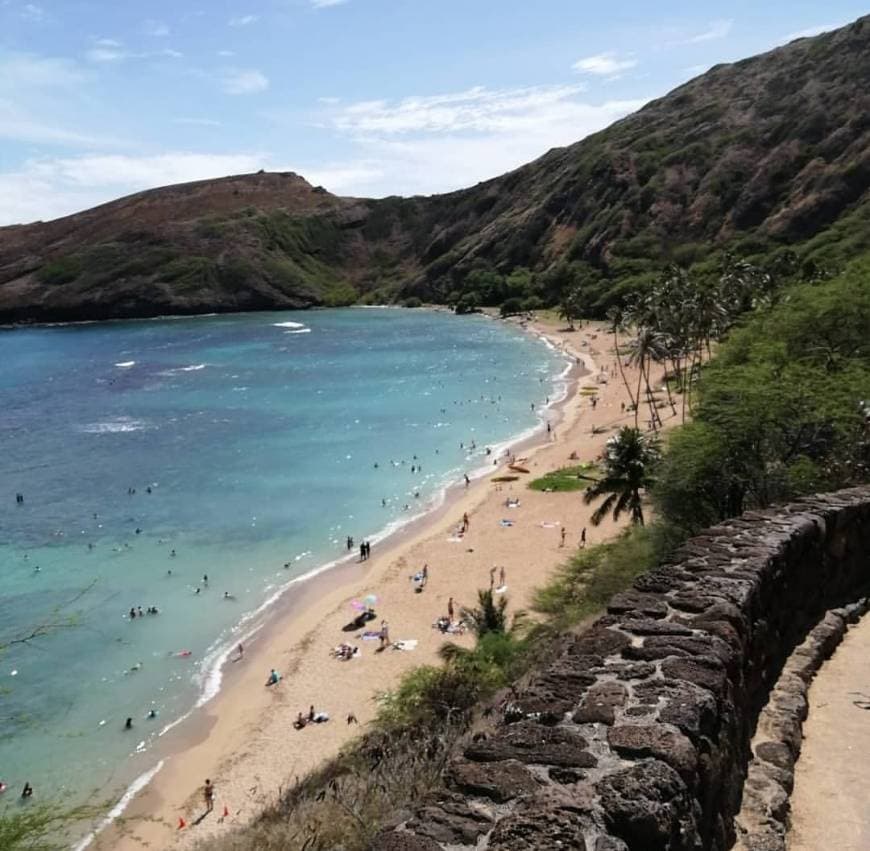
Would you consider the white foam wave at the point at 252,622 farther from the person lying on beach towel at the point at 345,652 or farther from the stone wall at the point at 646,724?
the stone wall at the point at 646,724

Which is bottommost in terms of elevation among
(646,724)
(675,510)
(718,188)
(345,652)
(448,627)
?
(345,652)

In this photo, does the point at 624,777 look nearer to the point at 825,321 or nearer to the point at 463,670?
the point at 463,670

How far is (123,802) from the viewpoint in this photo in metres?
22.0

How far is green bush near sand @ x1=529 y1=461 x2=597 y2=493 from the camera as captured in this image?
156 ft

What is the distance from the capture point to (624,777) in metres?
4.86

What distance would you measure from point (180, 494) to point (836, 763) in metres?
48.8

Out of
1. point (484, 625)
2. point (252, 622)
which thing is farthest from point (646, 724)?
point (252, 622)

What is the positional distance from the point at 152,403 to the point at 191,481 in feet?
111

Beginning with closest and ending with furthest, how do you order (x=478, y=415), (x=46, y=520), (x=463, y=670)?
1. (x=463, y=670)
2. (x=46, y=520)
3. (x=478, y=415)

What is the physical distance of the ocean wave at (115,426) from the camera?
236 ft

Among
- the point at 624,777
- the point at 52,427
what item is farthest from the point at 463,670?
the point at 52,427

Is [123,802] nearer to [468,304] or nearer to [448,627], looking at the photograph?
[448,627]

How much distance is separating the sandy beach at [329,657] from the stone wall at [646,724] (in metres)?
15.4

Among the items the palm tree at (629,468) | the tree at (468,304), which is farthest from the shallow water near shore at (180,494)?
the tree at (468,304)
